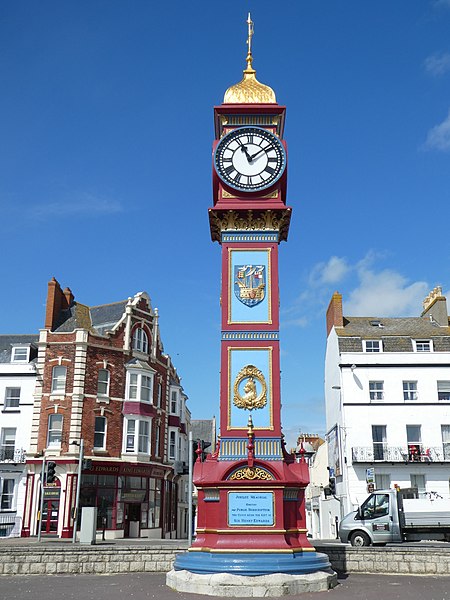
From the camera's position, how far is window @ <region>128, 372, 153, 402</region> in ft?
129

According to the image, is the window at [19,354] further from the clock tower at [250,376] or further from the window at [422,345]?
the window at [422,345]

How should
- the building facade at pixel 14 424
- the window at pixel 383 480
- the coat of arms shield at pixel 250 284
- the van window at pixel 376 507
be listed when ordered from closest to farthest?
the coat of arms shield at pixel 250 284 < the van window at pixel 376 507 < the building facade at pixel 14 424 < the window at pixel 383 480

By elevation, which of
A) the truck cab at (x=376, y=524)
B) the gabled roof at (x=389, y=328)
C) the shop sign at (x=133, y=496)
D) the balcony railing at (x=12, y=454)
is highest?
the gabled roof at (x=389, y=328)

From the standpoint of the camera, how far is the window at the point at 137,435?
38188 millimetres

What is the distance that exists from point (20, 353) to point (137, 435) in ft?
31.6

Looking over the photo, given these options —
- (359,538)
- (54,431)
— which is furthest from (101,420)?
(359,538)

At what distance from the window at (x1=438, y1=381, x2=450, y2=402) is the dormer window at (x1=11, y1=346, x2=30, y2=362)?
1034 inches

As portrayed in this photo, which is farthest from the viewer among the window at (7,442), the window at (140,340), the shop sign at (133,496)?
the window at (140,340)

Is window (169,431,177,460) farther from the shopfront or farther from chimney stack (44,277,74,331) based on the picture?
chimney stack (44,277,74,331)

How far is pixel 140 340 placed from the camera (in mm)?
41062

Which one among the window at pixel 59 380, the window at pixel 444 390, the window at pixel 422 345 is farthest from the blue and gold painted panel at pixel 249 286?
the window at pixel 422 345

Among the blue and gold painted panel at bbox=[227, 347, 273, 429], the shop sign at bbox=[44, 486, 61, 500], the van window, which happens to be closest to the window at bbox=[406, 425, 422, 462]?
the van window

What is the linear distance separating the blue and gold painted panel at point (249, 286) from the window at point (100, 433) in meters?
21.1

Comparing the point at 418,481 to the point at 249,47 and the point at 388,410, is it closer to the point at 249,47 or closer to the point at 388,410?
the point at 388,410
